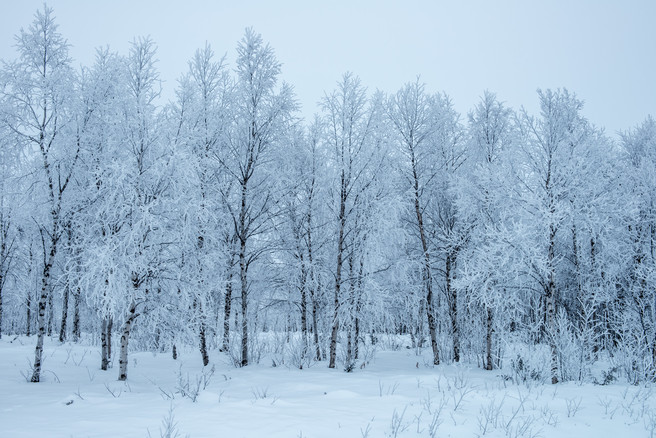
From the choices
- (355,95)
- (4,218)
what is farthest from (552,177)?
(4,218)

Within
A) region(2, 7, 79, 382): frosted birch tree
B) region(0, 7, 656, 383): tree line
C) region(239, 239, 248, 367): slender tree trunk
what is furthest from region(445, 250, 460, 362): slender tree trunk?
region(2, 7, 79, 382): frosted birch tree

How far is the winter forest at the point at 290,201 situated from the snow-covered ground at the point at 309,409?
146 cm

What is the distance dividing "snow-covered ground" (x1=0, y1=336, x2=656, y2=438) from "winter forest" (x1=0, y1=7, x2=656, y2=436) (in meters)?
1.46

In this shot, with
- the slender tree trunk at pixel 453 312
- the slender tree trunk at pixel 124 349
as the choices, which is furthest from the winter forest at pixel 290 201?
the slender tree trunk at pixel 453 312

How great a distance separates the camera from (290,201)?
1325 cm

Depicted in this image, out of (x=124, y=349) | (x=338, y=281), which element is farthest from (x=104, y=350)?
(x=338, y=281)

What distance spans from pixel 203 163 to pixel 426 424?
888 centimetres

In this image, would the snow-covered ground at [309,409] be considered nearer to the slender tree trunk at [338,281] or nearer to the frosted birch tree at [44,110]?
the slender tree trunk at [338,281]

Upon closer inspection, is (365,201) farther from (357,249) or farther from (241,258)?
(241,258)

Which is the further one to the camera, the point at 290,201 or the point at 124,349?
the point at 290,201

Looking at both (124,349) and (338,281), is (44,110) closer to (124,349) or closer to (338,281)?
(124,349)

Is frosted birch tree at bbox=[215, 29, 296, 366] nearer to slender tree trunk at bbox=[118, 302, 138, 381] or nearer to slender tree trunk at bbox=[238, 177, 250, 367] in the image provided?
slender tree trunk at bbox=[238, 177, 250, 367]

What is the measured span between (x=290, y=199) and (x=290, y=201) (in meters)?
0.13

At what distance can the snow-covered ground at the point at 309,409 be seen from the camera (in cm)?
514
